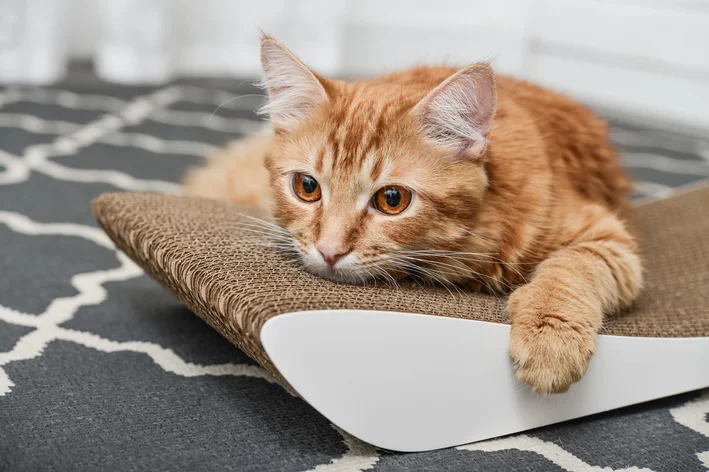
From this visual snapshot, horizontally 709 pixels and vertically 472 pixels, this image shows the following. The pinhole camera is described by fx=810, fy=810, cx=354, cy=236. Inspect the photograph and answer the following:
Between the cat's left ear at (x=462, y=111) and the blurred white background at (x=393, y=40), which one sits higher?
the cat's left ear at (x=462, y=111)

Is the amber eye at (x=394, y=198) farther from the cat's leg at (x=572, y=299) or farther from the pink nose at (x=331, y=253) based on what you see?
the cat's leg at (x=572, y=299)

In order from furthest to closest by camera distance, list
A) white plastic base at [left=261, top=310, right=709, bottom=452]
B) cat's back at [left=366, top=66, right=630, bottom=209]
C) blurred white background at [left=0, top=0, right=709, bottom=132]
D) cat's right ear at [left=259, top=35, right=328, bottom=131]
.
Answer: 1. blurred white background at [left=0, top=0, right=709, bottom=132]
2. cat's back at [left=366, top=66, right=630, bottom=209]
3. cat's right ear at [left=259, top=35, right=328, bottom=131]
4. white plastic base at [left=261, top=310, right=709, bottom=452]

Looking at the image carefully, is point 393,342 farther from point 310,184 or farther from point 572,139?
point 572,139

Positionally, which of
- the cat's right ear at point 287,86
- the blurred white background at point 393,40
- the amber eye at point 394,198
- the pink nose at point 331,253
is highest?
the cat's right ear at point 287,86

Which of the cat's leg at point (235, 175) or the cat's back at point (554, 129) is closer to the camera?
the cat's back at point (554, 129)

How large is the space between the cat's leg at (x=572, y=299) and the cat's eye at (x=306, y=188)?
1.24 feet

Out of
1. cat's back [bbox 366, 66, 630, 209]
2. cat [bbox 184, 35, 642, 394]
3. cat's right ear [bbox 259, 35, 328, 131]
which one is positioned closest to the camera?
cat [bbox 184, 35, 642, 394]

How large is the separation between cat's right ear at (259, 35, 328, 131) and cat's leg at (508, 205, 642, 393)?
0.49 metres

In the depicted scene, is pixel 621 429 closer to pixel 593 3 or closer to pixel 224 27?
pixel 593 3

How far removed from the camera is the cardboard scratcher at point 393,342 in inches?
47.0

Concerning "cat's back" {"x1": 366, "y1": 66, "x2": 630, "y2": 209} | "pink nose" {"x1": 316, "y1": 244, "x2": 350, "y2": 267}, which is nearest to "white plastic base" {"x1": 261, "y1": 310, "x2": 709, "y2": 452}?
"pink nose" {"x1": 316, "y1": 244, "x2": 350, "y2": 267}

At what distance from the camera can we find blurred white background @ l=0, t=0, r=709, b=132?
4070mm

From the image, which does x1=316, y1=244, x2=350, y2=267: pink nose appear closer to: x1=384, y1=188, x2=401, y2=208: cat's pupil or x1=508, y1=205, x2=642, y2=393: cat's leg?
x1=384, y1=188, x2=401, y2=208: cat's pupil

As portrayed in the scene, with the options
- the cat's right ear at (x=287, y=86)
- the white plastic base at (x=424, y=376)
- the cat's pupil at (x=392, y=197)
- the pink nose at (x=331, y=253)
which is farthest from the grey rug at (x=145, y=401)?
the cat's right ear at (x=287, y=86)
